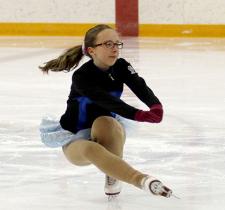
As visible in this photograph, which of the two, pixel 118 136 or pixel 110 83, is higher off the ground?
pixel 110 83

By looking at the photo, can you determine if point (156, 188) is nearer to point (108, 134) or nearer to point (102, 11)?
point (108, 134)

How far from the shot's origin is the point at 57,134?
2604 millimetres

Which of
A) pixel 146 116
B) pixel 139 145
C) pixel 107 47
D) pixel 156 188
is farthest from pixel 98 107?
pixel 139 145

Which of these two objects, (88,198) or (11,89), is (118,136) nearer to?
(88,198)

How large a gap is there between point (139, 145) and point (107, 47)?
3.63 ft

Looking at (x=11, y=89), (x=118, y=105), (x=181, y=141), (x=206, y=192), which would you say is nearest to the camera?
(x=118, y=105)

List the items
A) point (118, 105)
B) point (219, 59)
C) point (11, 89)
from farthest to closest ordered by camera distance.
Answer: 1. point (219, 59)
2. point (11, 89)
3. point (118, 105)

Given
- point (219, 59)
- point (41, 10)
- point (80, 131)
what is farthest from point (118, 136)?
point (41, 10)

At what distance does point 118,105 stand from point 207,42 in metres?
6.12

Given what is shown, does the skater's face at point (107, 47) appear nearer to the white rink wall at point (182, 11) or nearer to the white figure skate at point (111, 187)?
the white figure skate at point (111, 187)

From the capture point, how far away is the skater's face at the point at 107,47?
2439mm

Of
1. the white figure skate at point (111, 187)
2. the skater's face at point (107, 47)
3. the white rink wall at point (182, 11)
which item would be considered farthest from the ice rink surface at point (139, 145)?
the white rink wall at point (182, 11)

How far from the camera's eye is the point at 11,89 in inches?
203

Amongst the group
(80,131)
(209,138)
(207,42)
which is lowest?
(207,42)
